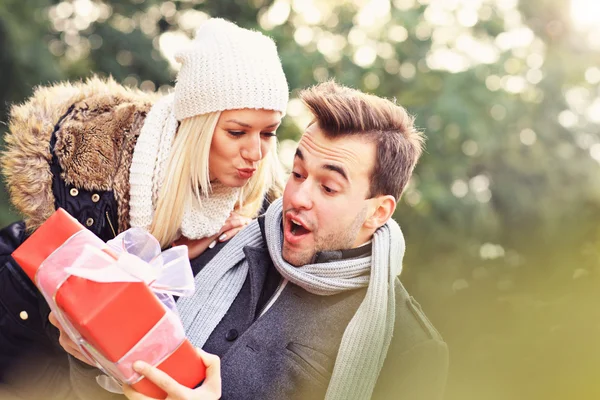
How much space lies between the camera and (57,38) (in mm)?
8281

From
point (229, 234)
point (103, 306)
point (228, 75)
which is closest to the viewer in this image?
point (103, 306)

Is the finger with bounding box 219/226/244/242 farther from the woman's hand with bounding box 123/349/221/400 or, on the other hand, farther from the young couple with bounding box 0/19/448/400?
the woman's hand with bounding box 123/349/221/400

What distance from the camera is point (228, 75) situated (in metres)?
3.10

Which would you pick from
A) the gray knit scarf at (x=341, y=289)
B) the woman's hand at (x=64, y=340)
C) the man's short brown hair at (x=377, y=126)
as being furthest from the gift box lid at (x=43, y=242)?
the man's short brown hair at (x=377, y=126)

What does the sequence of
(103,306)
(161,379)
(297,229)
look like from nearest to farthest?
(103,306), (161,379), (297,229)

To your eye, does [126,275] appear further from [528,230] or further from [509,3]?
[509,3]

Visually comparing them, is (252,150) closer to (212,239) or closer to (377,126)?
(212,239)

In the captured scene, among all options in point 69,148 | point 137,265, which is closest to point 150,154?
point 69,148

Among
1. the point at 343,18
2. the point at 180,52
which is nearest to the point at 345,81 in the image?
the point at 343,18

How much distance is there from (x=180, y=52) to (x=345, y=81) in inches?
165

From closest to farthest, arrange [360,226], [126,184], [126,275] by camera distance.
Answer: [126,275] → [360,226] → [126,184]

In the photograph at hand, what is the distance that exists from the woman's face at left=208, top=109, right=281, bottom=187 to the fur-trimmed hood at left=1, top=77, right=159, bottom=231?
0.37 metres

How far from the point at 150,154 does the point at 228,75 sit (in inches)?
18.7

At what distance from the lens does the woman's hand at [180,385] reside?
76.0 inches
